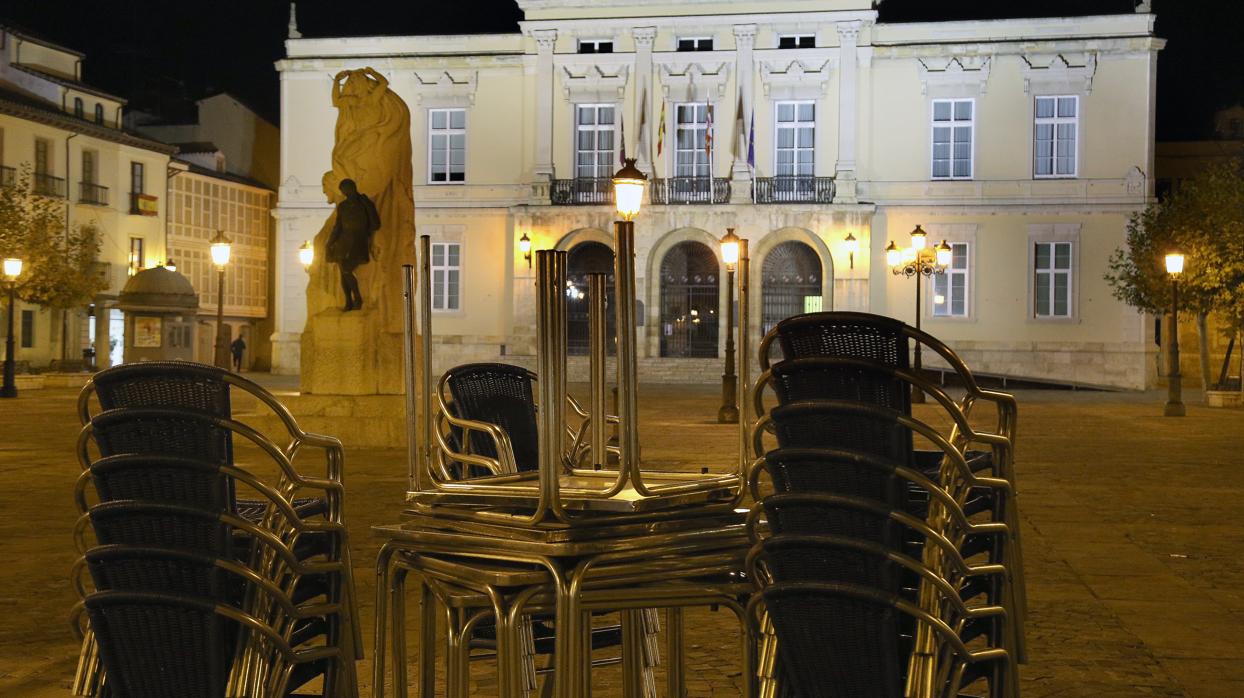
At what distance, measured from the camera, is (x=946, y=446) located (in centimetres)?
320

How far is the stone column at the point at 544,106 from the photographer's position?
45.1 metres

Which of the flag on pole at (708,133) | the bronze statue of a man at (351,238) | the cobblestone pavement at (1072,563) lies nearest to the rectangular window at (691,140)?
the flag on pole at (708,133)

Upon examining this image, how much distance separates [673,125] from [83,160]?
20.8 metres

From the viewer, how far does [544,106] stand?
148 ft

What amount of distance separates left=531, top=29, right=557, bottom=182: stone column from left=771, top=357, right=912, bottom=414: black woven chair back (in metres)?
42.2

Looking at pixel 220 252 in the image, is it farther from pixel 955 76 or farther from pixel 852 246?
pixel 955 76

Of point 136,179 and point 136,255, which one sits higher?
point 136,179

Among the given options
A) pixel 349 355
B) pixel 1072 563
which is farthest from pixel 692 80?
pixel 1072 563

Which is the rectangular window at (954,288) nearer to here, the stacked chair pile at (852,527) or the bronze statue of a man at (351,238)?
the bronze statue of a man at (351,238)

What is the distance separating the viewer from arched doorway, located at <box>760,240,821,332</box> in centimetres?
4397

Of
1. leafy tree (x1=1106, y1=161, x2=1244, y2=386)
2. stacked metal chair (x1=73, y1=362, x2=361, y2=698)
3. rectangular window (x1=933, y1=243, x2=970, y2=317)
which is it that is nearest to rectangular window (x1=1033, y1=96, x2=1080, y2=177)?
rectangular window (x1=933, y1=243, x2=970, y2=317)

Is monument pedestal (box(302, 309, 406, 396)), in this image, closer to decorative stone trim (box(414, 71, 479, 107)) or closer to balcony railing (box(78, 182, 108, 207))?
decorative stone trim (box(414, 71, 479, 107))

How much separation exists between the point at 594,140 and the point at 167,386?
42643 mm

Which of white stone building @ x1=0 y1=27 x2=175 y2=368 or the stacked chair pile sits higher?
white stone building @ x1=0 y1=27 x2=175 y2=368
